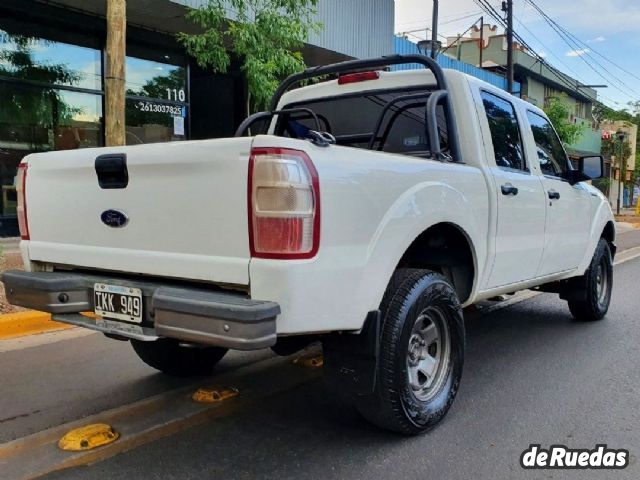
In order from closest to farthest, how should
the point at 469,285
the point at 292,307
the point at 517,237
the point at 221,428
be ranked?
the point at 292,307 → the point at 221,428 → the point at 469,285 → the point at 517,237

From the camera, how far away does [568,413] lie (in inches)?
145

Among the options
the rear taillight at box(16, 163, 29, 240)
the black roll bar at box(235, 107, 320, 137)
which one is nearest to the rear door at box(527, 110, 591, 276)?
the black roll bar at box(235, 107, 320, 137)

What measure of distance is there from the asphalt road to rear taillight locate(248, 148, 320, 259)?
1167 millimetres

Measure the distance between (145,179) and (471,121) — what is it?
7.26 feet

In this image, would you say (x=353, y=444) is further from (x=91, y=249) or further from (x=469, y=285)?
(x=91, y=249)

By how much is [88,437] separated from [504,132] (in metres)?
3.42

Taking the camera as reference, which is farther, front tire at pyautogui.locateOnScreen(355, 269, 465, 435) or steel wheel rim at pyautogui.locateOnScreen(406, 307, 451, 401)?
steel wheel rim at pyautogui.locateOnScreen(406, 307, 451, 401)

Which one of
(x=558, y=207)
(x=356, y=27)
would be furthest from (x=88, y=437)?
(x=356, y=27)

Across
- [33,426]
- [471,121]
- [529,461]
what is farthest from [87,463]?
[471,121]

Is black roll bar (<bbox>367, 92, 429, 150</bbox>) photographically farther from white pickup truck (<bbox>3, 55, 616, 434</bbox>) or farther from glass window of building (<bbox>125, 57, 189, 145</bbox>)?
glass window of building (<bbox>125, 57, 189, 145</bbox>)

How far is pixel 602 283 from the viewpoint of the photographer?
6.35 m

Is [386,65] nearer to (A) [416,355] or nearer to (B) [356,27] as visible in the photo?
(A) [416,355]

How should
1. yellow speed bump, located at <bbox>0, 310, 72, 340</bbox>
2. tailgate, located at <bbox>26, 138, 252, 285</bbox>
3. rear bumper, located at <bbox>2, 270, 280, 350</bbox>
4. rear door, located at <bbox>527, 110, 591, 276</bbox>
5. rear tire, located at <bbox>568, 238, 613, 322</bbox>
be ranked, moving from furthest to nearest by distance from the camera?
1. rear tire, located at <bbox>568, 238, 613, 322</bbox>
2. yellow speed bump, located at <bbox>0, 310, 72, 340</bbox>
3. rear door, located at <bbox>527, 110, 591, 276</bbox>
4. tailgate, located at <bbox>26, 138, 252, 285</bbox>
5. rear bumper, located at <bbox>2, 270, 280, 350</bbox>

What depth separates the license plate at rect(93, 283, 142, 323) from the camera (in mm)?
2859
